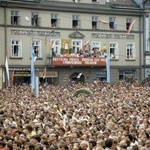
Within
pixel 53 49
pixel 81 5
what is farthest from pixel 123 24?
pixel 53 49

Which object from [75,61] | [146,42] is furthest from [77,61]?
[146,42]

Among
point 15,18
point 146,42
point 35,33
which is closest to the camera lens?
point 15,18

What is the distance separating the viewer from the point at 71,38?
53719 millimetres

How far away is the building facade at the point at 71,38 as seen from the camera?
1975 inches

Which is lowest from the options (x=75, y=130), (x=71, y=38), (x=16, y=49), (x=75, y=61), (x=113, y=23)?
(x=75, y=130)

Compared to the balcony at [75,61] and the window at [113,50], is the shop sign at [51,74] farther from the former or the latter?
the window at [113,50]

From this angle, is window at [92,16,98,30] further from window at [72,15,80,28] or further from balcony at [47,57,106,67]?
balcony at [47,57,106,67]

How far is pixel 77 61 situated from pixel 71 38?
292 cm

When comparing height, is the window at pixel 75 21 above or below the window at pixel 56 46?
above

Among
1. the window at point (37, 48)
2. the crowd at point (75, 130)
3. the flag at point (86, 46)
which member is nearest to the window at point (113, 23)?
the flag at point (86, 46)

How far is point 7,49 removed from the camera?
163 ft

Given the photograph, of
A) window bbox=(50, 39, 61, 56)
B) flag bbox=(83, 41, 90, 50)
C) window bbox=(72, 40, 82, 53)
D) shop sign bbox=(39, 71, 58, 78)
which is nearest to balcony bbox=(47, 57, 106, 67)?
window bbox=(50, 39, 61, 56)

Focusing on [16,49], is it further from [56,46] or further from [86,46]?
[86,46]

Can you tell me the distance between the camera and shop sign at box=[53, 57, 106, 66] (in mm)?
51156
